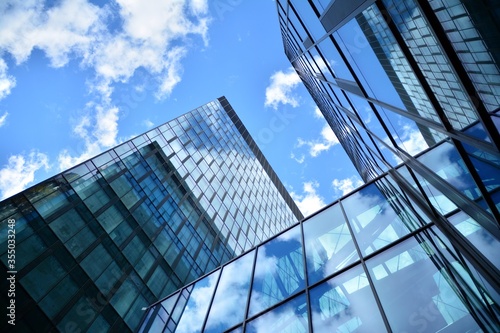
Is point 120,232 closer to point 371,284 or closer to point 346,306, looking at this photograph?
point 346,306

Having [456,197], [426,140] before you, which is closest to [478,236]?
[456,197]

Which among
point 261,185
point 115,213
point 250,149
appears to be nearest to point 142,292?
point 115,213

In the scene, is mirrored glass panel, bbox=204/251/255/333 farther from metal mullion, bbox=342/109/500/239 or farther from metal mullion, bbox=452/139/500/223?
metal mullion, bbox=452/139/500/223

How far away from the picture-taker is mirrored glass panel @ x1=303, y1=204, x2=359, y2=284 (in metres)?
8.73

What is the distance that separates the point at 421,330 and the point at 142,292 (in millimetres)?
13824

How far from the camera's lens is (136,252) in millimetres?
16484

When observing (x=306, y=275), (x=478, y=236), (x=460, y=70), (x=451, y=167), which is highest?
(x=460, y=70)

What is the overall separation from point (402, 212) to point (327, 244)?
8.27 ft

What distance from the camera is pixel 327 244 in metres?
9.93

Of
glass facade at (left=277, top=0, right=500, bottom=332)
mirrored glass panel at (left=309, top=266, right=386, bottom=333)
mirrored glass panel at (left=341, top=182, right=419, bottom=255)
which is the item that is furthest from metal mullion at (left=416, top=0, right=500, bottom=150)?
mirrored glass panel at (left=341, top=182, right=419, bottom=255)

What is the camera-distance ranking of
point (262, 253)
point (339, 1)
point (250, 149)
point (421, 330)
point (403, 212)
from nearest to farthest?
point (421, 330) → point (339, 1) → point (403, 212) → point (262, 253) → point (250, 149)

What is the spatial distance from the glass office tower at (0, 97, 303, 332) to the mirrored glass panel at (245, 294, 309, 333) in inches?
309

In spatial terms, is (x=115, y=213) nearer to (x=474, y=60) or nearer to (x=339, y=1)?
(x=339, y=1)

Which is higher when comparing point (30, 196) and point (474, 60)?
point (30, 196)
